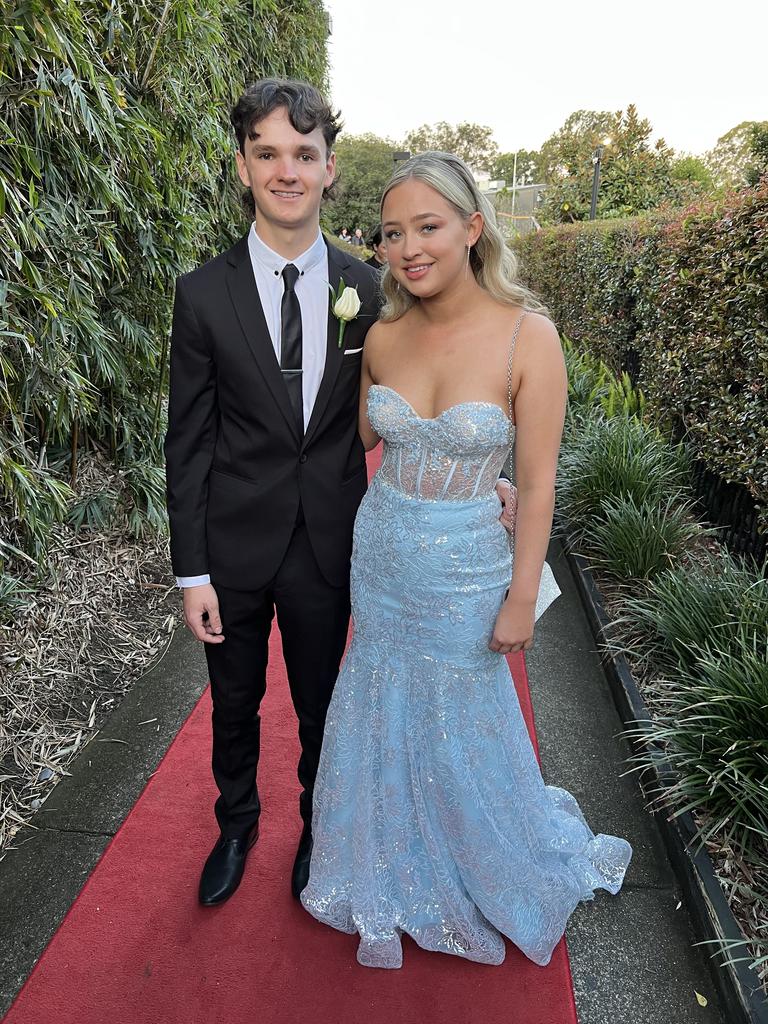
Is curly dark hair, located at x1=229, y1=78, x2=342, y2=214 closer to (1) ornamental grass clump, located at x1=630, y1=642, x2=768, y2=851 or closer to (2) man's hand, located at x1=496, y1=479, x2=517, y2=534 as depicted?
(2) man's hand, located at x1=496, y1=479, x2=517, y2=534

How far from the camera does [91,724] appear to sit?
288cm

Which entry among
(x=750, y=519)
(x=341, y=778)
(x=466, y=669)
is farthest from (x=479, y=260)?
(x=750, y=519)

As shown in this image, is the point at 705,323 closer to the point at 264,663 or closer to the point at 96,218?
the point at 96,218

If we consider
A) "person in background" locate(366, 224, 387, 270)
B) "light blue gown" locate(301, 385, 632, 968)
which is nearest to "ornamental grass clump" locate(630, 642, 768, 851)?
"light blue gown" locate(301, 385, 632, 968)

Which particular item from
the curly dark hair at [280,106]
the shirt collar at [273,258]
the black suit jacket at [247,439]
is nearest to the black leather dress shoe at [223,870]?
the black suit jacket at [247,439]

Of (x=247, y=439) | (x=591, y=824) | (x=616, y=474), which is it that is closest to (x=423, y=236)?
(x=247, y=439)

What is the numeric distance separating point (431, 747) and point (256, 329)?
1.14 m

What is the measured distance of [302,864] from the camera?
6.97ft

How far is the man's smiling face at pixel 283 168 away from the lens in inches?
63.6

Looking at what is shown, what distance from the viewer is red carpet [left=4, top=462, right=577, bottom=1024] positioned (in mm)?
1762

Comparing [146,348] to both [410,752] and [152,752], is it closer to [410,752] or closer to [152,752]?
[152,752]

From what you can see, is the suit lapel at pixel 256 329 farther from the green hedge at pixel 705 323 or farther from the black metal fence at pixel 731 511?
the black metal fence at pixel 731 511

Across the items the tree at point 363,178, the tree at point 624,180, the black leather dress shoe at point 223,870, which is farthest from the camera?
the tree at point 363,178

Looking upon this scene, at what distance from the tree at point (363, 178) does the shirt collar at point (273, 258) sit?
37055mm
